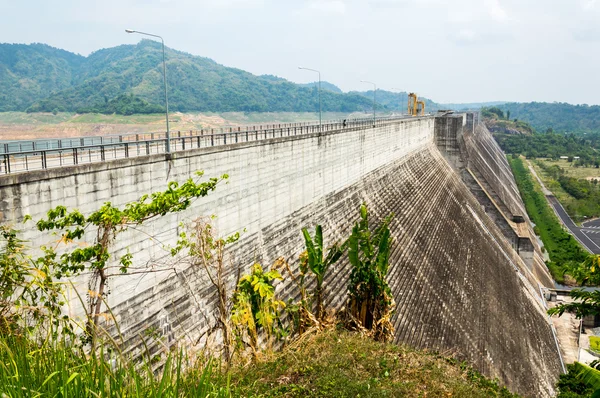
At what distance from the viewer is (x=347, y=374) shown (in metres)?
10.2

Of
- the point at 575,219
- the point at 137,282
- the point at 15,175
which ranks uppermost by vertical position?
the point at 15,175

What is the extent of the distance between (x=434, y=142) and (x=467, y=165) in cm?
415

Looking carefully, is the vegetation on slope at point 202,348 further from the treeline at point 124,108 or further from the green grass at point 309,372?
the treeline at point 124,108

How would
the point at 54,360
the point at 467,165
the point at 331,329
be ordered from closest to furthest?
1. the point at 54,360
2. the point at 331,329
3. the point at 467,165

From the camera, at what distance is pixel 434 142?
5344 cm

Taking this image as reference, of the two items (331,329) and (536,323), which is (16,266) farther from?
(536,323)

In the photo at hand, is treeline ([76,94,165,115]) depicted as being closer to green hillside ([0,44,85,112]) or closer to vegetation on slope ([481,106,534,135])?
green hillside ([0,44,85,112])

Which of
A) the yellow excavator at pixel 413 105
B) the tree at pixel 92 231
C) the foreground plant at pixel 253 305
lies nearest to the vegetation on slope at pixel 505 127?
the yellow excavator at pixel 413 105

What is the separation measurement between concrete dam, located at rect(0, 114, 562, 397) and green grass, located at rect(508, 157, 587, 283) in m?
8.31

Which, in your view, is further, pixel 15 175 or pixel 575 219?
pixel 575 219

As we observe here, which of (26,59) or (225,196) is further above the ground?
(26,59)

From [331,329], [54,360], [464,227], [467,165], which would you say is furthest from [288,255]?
[467,165]

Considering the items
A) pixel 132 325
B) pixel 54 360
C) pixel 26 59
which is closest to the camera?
pixel 54 360

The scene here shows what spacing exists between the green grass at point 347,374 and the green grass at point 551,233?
85.1 feet
